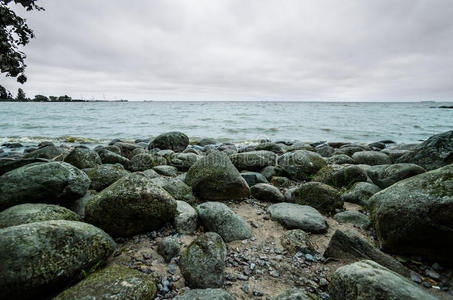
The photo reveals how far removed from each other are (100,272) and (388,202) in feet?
11.1

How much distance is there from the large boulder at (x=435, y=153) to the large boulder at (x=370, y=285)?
4270 mm

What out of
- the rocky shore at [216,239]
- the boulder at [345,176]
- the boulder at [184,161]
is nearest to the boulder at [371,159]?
the boulder at [345,176]

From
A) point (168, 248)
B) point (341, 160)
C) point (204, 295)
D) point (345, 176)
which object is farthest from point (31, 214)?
point (341, 160)

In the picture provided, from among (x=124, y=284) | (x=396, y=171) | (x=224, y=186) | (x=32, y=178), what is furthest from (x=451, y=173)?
(x=32, y=178)

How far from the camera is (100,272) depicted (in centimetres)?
204

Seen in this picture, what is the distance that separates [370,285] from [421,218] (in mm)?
1288

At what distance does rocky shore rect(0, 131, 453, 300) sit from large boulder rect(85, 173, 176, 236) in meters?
0.01

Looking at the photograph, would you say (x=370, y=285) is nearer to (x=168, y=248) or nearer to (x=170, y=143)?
(x=168, y=248)

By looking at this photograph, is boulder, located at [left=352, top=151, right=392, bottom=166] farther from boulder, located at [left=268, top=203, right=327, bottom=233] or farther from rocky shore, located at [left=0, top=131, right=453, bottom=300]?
boulder, located at [left=268, top=203, right=327, bottom=233]

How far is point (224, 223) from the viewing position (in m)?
3.01

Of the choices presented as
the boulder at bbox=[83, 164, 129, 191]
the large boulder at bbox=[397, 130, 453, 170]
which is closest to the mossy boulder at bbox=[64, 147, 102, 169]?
the boulder at bbox=[83, 164, 129, 191]

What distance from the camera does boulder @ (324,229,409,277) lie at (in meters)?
2.39

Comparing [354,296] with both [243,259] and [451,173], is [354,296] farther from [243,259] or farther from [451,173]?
[451,173]

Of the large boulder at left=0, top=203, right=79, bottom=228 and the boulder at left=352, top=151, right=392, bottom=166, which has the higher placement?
the large boulder at left=0, top=203, right=79, bottom=228
